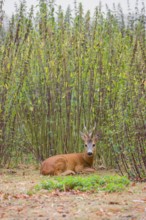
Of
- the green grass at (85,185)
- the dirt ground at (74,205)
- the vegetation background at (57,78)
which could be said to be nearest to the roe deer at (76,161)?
the vegetation background at (57,78)

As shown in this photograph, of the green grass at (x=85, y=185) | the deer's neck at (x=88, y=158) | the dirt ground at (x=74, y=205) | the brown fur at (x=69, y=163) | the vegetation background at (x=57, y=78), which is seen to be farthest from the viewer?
the deer's neck at (x=88, y=158)

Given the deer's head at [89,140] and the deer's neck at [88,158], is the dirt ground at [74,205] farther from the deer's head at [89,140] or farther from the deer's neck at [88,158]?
the deer's neck at [88,158]

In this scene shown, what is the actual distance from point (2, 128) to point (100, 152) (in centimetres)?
218

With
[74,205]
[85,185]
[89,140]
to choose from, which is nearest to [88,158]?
[89,140]

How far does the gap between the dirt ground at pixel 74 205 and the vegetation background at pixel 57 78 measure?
3287 mm

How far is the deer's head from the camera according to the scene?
10.2 m

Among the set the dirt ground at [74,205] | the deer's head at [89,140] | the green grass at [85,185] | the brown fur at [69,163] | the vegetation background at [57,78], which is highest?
the vegetation background at [57,78]

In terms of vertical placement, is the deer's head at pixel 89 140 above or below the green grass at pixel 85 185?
above

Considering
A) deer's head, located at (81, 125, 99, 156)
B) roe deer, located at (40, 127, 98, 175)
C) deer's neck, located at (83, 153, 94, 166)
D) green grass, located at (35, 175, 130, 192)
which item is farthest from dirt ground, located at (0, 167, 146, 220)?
deer's neck, located at (83, 153, 94, 166)

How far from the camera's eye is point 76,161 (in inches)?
403

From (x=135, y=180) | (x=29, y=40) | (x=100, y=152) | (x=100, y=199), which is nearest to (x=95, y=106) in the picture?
(x=100, y=152)

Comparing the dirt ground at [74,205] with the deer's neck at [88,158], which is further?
the deer's neck at [88,158]

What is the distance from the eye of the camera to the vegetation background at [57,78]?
10.0 metres

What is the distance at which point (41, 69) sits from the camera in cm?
1044
